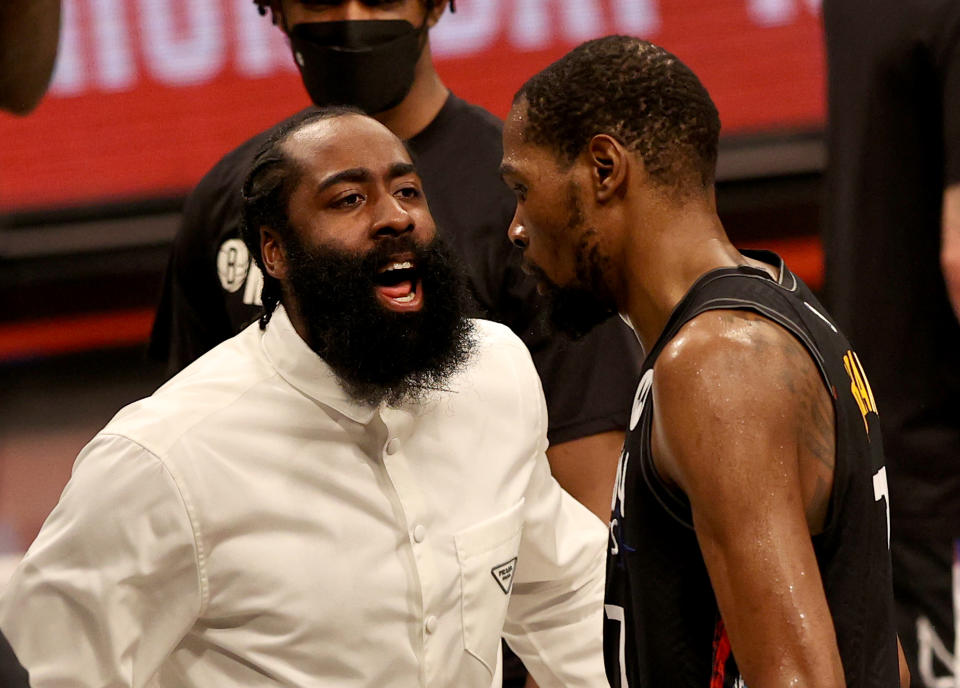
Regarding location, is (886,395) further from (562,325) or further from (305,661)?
(305,661)

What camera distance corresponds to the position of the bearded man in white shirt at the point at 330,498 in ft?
5.77

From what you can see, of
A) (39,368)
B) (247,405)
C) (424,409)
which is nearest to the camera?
(247,405)

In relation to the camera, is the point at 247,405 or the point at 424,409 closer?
the point at 247,405

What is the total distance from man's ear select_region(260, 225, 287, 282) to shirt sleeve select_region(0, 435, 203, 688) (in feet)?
1.31

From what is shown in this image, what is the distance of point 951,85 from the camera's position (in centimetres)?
226

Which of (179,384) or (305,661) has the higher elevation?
(179,384)

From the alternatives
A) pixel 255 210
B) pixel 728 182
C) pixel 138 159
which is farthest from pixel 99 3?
pixel 255 210

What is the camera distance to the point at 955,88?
7.38ft

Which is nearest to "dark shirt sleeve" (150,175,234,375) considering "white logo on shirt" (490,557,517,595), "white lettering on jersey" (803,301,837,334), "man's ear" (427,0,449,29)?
"man's ear" (427,0,449,29)

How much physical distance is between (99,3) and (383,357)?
13.4 feet

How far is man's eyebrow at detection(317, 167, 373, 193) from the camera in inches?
79.0

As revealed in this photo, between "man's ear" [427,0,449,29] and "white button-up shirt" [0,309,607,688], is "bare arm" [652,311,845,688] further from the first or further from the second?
"man's ear" [427,0,449,29]

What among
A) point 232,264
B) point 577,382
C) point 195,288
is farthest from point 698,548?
point 195,288

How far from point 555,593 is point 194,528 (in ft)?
2.13
